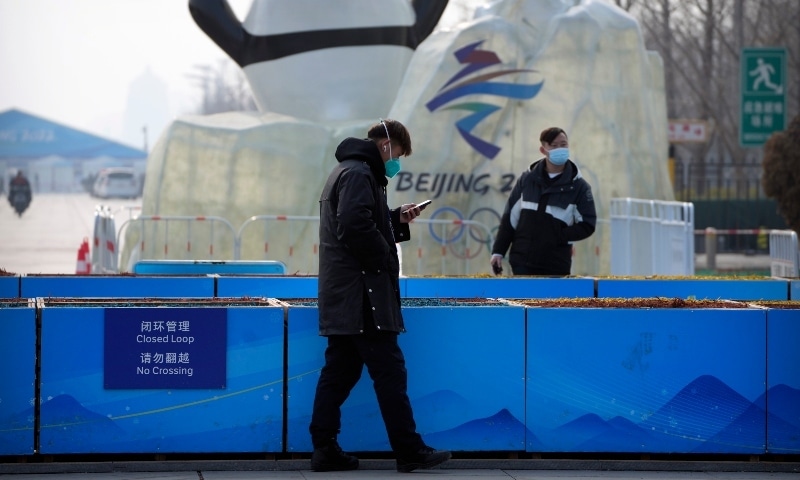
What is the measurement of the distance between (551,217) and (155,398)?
3.86 meters

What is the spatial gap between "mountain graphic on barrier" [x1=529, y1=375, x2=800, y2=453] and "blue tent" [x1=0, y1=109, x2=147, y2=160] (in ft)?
219

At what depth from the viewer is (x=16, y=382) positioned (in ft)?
23.6

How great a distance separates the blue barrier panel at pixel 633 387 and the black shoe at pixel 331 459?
1031 millimetres

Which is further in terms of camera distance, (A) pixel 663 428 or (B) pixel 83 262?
(B) pixel 83 262

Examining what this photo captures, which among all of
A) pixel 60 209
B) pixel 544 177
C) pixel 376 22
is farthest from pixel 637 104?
pixel 60 209

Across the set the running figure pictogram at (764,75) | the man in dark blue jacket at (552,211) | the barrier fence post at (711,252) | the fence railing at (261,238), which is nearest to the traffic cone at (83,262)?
the fence railing at (261,238)

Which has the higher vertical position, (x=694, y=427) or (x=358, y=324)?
(x=358, y=324)

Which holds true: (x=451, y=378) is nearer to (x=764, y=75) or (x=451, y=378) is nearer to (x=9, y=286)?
(x=9, y=286)

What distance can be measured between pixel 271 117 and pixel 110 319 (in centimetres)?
1488

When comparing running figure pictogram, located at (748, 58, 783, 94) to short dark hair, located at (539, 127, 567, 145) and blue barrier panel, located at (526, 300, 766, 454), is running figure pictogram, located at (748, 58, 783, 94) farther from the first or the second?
blue barrier panel, located at (526, 300, 766, 454)

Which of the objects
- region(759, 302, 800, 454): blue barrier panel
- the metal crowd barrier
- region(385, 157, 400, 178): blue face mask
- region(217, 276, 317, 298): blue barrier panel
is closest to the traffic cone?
the metal crowd barrier

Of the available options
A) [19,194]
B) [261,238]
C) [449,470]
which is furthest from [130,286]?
[19,194]

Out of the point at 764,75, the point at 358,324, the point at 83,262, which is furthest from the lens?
the point at 764,75

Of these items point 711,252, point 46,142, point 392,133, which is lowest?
point 711,252
